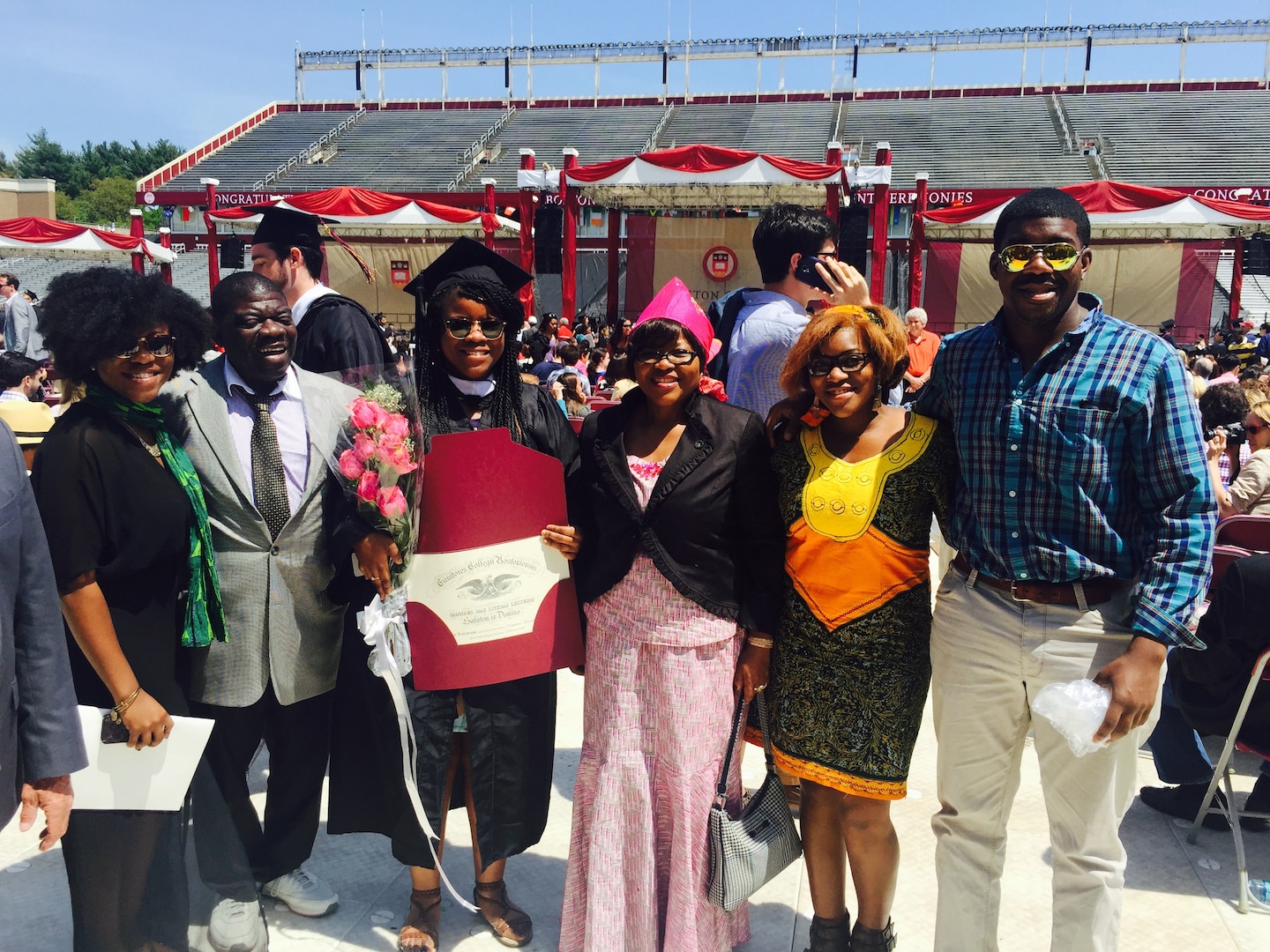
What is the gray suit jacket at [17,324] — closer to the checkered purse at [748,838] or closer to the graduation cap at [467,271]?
the graduation cap at [467,271]

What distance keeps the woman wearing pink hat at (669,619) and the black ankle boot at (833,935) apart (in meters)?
0.25

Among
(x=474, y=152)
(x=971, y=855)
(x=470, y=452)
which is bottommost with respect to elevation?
(x=971, y=855)

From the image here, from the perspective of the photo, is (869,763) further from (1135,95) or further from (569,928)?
(1135,95)

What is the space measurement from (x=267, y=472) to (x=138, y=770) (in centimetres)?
76

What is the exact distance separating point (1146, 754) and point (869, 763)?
2.28m

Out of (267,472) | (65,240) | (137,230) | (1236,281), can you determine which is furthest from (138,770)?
(137,230)

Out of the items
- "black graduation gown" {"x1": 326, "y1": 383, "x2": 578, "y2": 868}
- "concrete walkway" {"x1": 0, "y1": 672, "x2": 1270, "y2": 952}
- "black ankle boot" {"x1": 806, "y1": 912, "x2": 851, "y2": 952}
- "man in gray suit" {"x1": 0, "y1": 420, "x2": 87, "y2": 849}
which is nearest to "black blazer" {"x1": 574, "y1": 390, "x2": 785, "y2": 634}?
"black graduation gown" {"x1": 326, "y1": 383, "x2": 578, "y2": 868}

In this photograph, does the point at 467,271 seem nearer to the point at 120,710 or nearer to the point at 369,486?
the point at 369,486

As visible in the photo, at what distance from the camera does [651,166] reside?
13.1 meters

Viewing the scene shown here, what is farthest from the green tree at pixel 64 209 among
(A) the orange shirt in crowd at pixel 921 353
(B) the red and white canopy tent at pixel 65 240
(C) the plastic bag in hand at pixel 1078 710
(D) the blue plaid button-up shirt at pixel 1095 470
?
(C) the plastic bag in hand at pixel 1078 710

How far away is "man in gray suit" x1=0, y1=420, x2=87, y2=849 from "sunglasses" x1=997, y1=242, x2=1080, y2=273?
2.00m

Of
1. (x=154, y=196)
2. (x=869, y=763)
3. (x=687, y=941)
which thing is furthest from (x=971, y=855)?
(x=154, y=196)

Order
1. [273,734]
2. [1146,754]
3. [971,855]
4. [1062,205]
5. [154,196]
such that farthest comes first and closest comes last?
1. [154,196]
2. [1146,754]
3. [273,734]
4. [971,855]
5. [1062,205]

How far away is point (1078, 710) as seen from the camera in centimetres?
189
